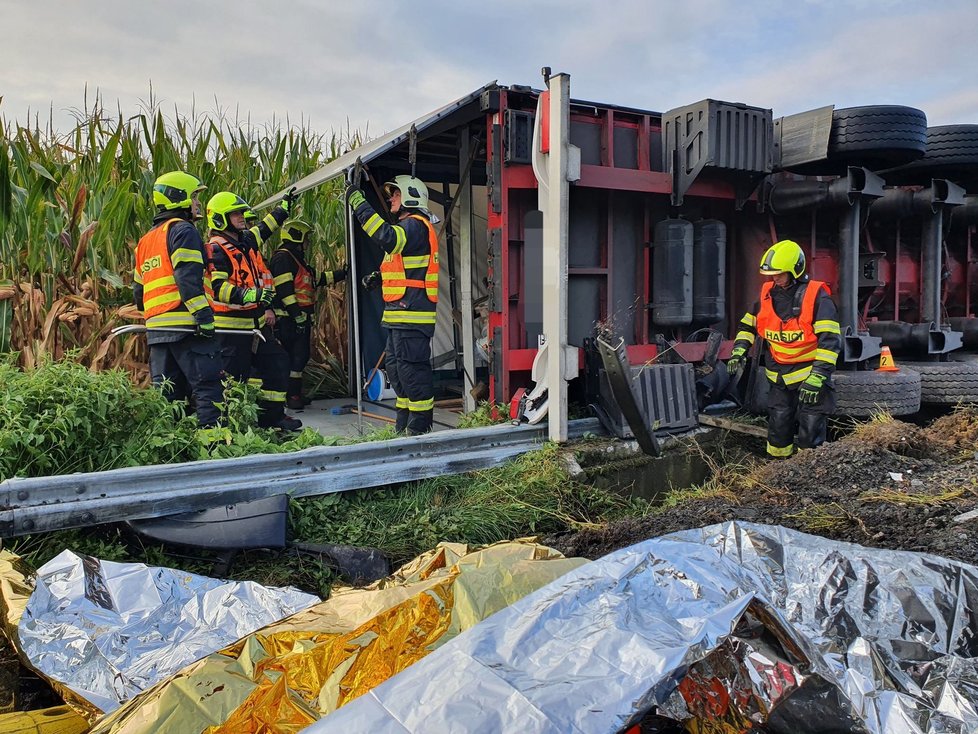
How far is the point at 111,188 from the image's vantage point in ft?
21.8

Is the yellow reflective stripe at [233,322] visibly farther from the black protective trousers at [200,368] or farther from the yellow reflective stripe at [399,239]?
the yellow reflective stripe at [399,239]

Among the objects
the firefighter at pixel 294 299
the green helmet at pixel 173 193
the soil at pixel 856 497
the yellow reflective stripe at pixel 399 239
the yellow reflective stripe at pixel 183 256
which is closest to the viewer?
the soil at pixel 856 497

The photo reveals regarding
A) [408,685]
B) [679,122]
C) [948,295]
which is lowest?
[408,685]

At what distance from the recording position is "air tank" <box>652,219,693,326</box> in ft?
19.7

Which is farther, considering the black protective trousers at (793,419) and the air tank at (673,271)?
the air tank at (673,271)

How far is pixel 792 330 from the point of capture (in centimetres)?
576

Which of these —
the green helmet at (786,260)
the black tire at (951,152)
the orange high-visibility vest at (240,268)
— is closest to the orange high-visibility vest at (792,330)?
the green helmet at (786,260)

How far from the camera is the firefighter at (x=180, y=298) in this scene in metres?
5.10

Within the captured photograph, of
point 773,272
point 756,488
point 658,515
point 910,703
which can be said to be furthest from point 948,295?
point 910,703

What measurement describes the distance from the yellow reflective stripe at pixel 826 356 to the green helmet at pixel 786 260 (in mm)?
624

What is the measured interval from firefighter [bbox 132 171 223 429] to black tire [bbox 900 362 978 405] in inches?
222

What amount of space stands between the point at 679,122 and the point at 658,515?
3185 mm

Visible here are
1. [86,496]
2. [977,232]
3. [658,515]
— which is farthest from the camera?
[977,232]

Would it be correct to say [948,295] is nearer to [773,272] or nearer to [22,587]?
[773,272]
